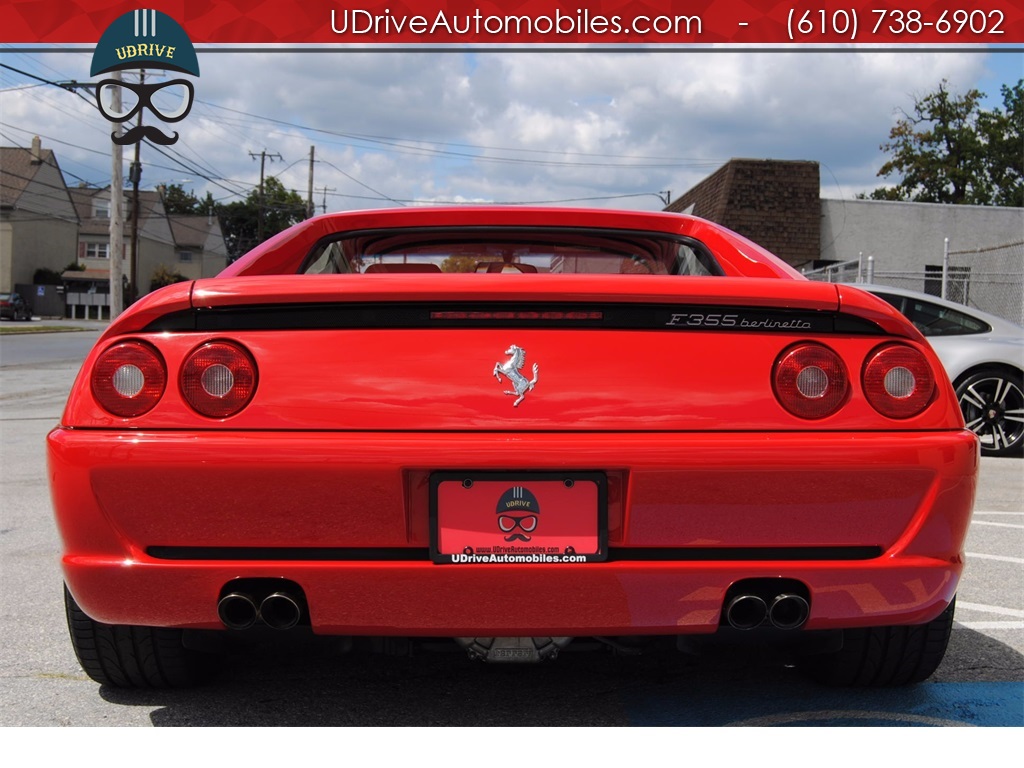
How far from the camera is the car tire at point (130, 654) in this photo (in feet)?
8.30

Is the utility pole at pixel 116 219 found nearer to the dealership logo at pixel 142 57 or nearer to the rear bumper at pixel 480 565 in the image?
the dealership logo at pixel 142 57

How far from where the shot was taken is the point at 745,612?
2.18 metres

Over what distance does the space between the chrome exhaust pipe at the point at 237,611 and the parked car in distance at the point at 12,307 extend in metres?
52.9

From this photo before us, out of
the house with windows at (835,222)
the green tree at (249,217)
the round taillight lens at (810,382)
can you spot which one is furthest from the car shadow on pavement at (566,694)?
the green tree at (249,217)

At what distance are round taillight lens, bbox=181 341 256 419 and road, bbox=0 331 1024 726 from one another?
0.58 m

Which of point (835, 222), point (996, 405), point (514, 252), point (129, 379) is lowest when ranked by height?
point (996, 405)

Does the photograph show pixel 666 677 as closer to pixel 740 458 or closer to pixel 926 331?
pixel 740 458

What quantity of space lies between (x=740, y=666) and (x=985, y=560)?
7.07ft

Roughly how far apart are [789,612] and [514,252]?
68.4 inches

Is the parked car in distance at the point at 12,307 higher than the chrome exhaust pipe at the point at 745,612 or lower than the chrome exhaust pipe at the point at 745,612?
higher

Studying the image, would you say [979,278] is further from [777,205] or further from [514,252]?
[514,252]

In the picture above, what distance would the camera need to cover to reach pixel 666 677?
2.90m

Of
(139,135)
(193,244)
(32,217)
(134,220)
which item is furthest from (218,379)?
(193,244)

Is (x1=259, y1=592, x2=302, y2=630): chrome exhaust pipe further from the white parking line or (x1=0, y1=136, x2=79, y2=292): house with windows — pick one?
(x1=0, y1=136, x2=79, y2=292): house with windows
